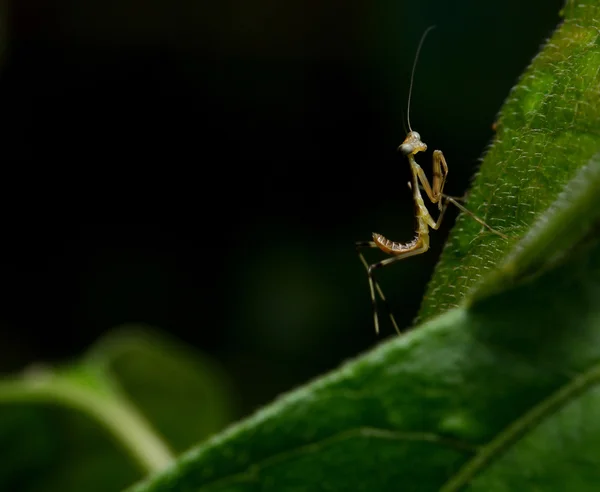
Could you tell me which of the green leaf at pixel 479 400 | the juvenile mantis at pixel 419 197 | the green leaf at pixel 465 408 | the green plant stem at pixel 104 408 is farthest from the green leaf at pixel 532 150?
the green plant stem at pixel 104 408

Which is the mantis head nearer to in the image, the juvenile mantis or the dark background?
the juvenile mantis

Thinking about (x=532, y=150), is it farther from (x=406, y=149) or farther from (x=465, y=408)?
(x=406, y=149)

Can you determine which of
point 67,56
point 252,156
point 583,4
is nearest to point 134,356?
point 583,4

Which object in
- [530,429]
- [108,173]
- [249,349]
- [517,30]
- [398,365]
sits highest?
[398,365]

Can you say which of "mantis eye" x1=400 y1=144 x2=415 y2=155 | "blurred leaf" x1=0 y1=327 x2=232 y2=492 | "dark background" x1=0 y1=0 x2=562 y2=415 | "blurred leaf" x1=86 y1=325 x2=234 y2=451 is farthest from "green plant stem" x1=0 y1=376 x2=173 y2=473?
"dark background" x1=0 y1=0 x2=562 y2=415

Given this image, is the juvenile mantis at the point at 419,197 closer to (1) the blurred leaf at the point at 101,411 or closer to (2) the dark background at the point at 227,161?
(1) the blurred leaf at the point at 101,411

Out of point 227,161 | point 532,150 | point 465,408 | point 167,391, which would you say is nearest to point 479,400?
point 465,408

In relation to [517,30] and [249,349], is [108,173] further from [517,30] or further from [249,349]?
[517,30]
